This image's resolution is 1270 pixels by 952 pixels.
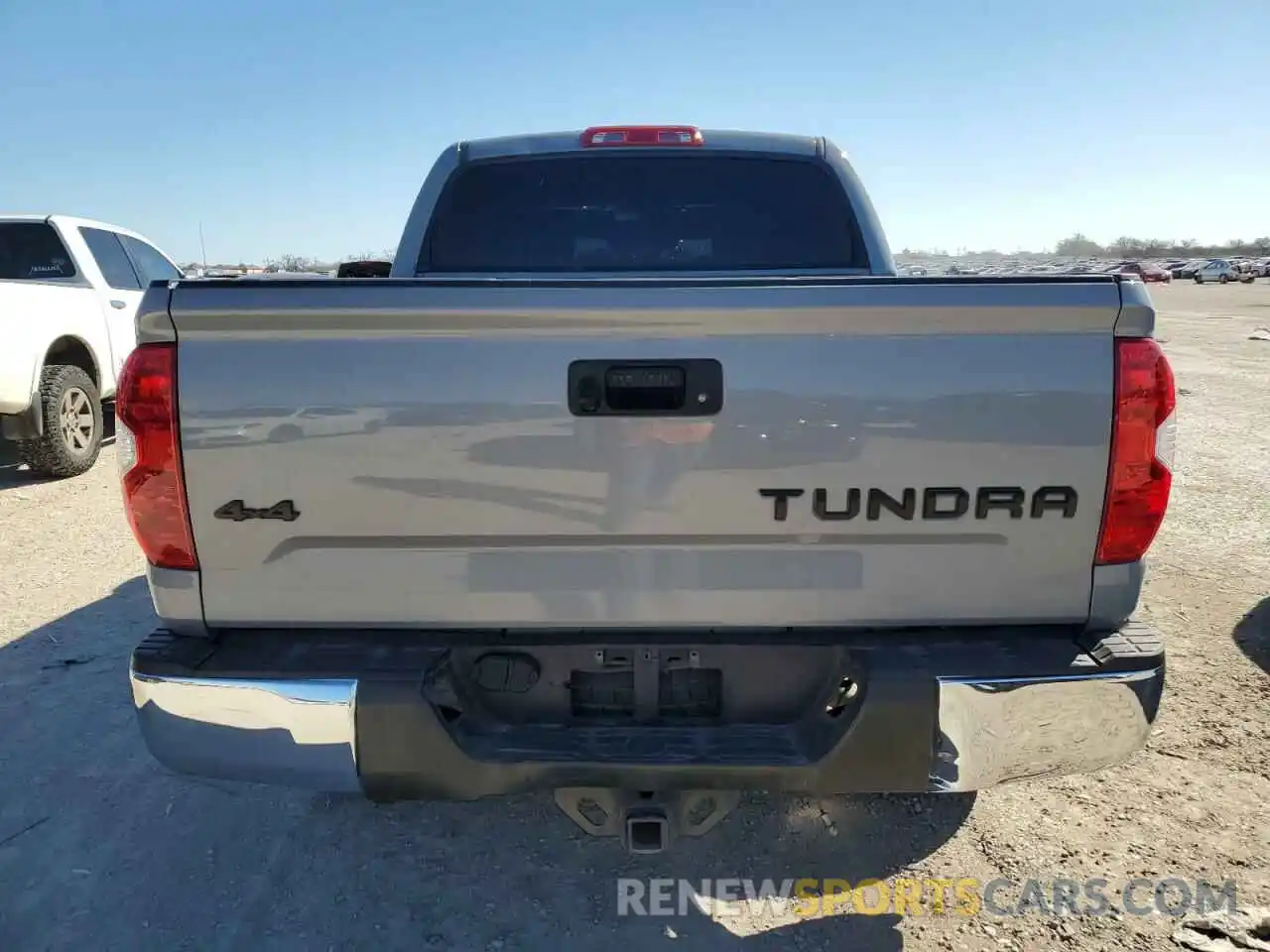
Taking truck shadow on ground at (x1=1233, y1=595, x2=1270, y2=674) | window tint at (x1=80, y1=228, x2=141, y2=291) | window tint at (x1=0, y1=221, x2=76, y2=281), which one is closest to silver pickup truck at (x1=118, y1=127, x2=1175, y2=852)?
truck shadow on ground at (x1=1233, y1=595, x2=1270, y2=674)

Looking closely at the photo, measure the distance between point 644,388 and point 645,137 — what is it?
2062 mm

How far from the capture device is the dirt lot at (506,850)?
236 cm

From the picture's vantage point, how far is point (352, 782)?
1949 mm

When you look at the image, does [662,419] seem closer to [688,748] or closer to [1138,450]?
[688,748]

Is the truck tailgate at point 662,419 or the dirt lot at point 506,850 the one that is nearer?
the truck tailgate at point 662,419

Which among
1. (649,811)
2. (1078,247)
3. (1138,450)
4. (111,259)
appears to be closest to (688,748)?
(649,811)

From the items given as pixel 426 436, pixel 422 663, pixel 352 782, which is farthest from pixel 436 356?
pixel 352 782

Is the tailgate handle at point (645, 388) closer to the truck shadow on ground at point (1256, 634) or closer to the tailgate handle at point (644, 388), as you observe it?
the tailgate handle at point (644, 388)

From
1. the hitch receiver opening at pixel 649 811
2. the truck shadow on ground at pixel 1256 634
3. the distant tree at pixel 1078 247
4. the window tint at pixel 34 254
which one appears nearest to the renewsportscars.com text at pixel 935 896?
the hitch receiver opening at pixel 649 811

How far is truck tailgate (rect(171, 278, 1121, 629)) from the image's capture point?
6.06ft

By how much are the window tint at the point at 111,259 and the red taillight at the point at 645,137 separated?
21.2 ft

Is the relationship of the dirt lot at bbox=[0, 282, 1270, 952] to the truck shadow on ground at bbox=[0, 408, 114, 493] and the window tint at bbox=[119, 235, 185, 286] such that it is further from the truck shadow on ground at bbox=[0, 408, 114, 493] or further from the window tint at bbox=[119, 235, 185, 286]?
the window tint at bbox=[119, 235, 185, 286]

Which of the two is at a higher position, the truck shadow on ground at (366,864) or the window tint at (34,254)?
the window tint at (34,254)

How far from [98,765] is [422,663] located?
6.62 feet
